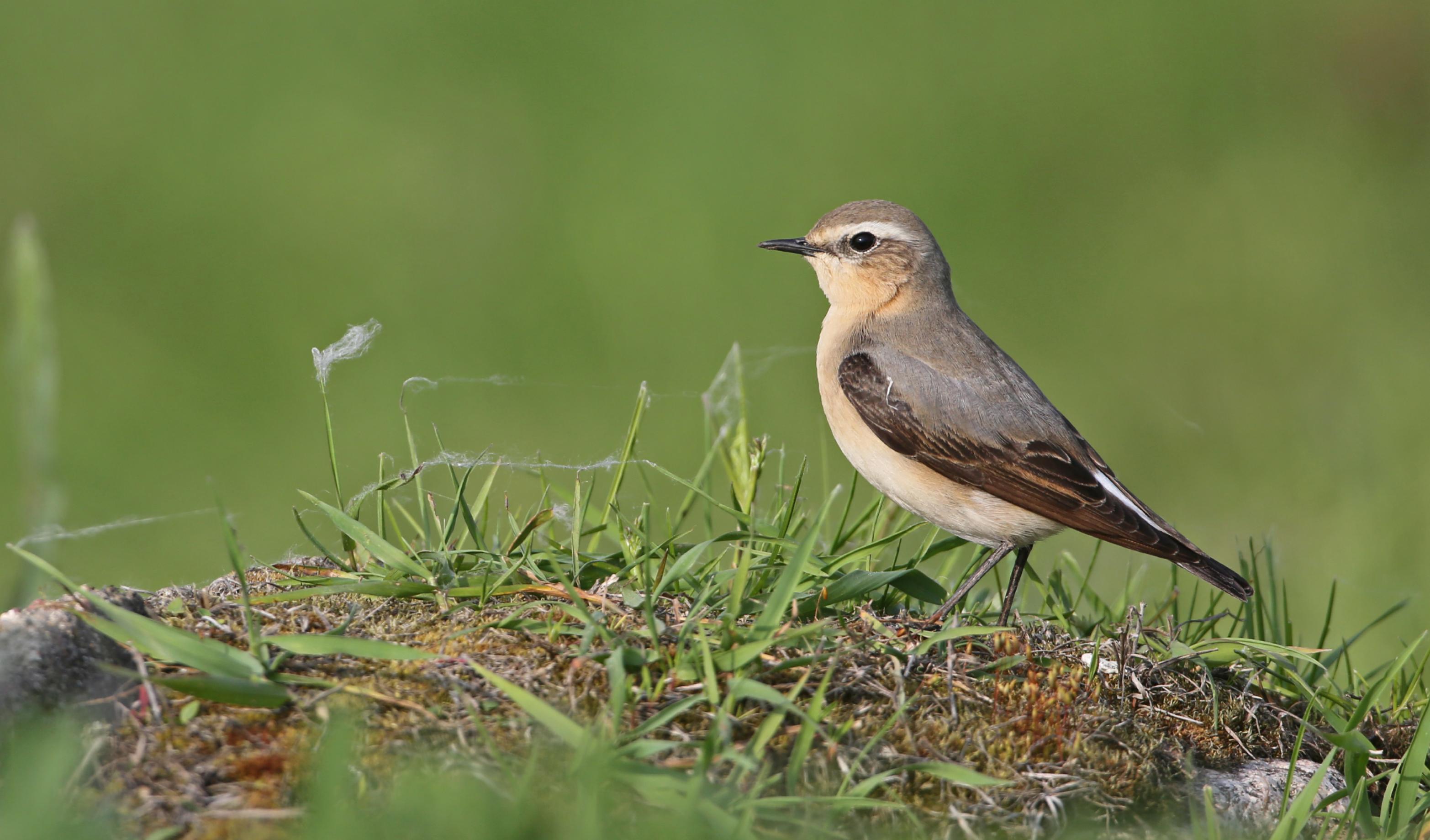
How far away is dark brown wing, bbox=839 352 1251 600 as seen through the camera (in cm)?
567

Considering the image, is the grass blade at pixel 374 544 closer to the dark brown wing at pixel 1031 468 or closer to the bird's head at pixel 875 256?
the dark brown wing at pixel 1031 468

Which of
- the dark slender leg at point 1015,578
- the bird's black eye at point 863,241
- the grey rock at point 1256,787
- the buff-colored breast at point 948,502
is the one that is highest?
the bird's black eye at point 863,241

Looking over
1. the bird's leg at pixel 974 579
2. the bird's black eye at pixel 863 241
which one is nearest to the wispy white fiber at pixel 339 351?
the bird's leg at pixel 974 579

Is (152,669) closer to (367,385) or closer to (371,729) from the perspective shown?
(371,729)

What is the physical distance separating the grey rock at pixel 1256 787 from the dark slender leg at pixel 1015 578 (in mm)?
992

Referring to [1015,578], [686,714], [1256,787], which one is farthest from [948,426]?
[686,714]

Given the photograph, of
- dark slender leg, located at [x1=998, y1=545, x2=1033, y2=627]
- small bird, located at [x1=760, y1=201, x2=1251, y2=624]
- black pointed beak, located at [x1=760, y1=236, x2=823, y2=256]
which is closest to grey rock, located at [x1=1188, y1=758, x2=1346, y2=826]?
small bird, located at [x1=760, y1=201, x2=1251, y2=624]

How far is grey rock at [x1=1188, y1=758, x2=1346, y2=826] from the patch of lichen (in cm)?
8

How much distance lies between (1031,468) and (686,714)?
270 centimetres

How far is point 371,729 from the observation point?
3.56 metres

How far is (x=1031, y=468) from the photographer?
Answer: 592 centimetres

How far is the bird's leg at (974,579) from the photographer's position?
5.07m

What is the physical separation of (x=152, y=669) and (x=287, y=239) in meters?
9.42

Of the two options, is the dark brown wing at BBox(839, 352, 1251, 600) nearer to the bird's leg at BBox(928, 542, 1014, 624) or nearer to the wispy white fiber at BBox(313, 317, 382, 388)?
the bird's leg at BBox(928, 542, 1014, 624)
